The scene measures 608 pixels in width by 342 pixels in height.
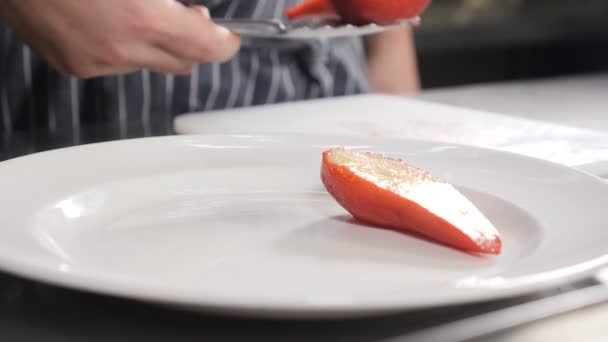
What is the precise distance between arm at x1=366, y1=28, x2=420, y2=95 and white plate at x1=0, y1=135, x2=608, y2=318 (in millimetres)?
939

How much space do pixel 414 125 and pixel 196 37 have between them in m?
0.24

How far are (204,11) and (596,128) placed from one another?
45 centimetres

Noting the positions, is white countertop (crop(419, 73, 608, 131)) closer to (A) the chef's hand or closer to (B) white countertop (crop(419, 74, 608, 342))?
(B) white countertop (crop(419, 74, 608, 342))

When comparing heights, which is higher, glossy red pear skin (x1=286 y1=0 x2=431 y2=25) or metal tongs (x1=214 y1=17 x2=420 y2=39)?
glossy red pear skin (x1=286 y1=0 x2=431 y2=25)

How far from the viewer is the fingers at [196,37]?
0.74 m

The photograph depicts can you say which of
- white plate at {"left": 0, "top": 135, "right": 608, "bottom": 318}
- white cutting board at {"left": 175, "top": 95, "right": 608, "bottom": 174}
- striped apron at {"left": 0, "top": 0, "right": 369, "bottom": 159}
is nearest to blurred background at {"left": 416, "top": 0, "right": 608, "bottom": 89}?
striped apron at {"left": 0, "top": 0, "right": 369, "bottom": 159}

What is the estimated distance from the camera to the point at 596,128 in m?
0.83

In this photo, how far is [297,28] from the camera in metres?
0.73

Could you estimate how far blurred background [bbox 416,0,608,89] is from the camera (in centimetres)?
227

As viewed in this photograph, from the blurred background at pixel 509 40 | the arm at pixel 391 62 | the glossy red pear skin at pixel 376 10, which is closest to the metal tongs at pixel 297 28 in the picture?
the glossy red pear skin at pixel 376 10

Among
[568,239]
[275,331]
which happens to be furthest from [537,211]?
[275,331]

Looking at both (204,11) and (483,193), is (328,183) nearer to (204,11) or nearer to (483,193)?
(483,193)

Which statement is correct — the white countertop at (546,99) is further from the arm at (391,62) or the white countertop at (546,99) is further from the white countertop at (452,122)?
the arm at (391,62)

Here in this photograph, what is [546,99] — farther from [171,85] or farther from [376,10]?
[171,85]
